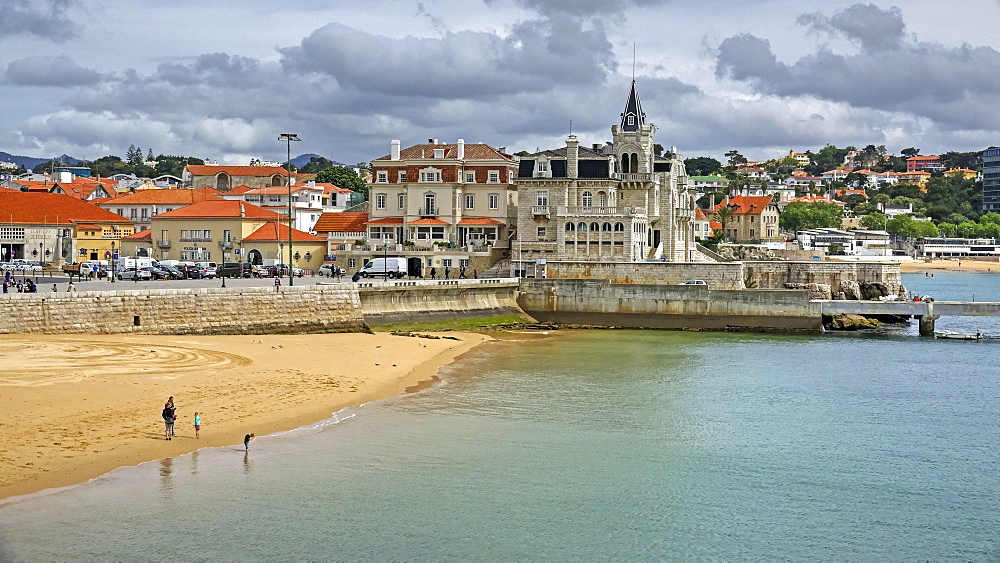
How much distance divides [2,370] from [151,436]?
785 centimetres

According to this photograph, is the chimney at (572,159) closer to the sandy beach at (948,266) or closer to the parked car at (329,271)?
the parked car at (329,271)

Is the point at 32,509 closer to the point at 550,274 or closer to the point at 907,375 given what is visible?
the point at 907,375

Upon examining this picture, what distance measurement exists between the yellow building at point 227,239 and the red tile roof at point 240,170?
1124 inches

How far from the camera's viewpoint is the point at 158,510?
21.8 metres

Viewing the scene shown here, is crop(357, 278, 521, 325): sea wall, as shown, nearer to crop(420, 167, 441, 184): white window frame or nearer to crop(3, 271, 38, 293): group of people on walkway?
crop(3, 271, 38, 293): group of people on walkway

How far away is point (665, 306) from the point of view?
60656 mm

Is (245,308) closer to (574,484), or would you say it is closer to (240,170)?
(574,484)

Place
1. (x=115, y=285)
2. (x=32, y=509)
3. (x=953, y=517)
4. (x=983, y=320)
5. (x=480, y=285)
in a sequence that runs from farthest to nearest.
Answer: (x=983, y=320)
(x=480, y=285)
(x=115, y=285)
(x=953, y=517)
(x=32, y=509)

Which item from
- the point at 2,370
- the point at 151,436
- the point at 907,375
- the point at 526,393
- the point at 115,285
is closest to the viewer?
the point at 151,436

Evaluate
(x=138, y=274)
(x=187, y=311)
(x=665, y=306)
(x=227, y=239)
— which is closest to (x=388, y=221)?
(x=227, y=239)

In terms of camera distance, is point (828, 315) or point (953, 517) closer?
point (953, 517)

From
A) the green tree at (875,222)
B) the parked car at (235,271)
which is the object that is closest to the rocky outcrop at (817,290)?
the parked car at (235,271)

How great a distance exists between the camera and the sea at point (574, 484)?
815 inches

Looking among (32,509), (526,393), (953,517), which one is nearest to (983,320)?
(526,393)
